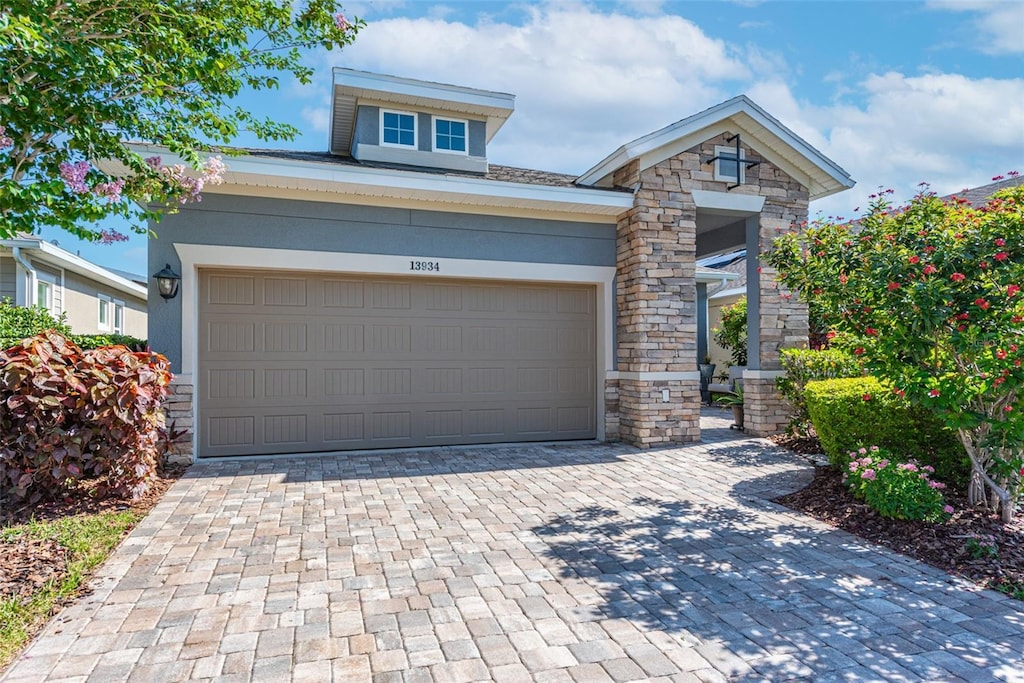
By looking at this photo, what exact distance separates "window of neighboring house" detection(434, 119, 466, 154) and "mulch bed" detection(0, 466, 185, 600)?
6.59 metres

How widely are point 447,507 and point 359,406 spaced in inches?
119

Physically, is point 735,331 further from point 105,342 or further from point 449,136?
point 105,342

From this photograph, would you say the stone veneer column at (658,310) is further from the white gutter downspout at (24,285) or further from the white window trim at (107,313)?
the white window trim at (107,313)

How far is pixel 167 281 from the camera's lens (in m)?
6.80

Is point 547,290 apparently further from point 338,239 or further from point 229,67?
point 229,67

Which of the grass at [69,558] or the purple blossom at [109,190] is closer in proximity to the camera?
the grass at [69,558]

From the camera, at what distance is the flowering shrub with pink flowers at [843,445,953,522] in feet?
14.4

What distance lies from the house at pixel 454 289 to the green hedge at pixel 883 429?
2.44 m

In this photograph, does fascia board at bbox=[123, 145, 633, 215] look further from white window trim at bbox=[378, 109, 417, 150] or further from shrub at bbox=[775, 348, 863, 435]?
shrub at bbox=[775, 348, 863, 435]

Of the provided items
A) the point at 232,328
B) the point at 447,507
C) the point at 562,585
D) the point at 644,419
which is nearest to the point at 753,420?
the point at 644,419

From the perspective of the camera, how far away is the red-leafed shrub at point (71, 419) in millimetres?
4770

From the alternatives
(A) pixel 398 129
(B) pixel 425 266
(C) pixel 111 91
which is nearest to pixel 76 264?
(A) pixel 398 129

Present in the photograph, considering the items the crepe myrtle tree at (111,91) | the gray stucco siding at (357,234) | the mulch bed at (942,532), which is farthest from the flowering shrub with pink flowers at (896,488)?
the crepe myrtle tree at (111,91)

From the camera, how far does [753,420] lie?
9.00 m
